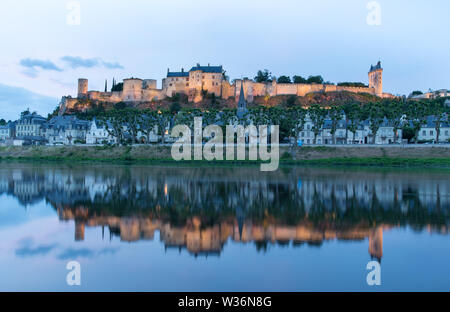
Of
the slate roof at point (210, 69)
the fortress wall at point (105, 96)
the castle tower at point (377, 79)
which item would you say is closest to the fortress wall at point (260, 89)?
the slate roof at point (210, 69)

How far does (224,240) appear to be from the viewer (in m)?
11.5

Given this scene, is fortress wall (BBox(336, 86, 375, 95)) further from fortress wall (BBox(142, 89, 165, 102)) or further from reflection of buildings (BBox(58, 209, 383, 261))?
reflection of buildings (BBox(58, 209, 383, 261))

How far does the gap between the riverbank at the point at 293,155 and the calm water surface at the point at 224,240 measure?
26.5 meters

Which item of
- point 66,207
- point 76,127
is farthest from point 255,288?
point 76,127

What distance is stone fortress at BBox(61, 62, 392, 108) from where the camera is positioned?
106250mm

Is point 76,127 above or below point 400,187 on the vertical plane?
above

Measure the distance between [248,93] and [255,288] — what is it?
100959 millimetres

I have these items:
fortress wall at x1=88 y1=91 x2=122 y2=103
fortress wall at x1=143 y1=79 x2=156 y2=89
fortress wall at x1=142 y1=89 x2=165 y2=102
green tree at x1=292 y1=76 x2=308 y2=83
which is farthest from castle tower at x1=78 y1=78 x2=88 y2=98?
green tree at x1=292 y1=76 x2=308 y2=83

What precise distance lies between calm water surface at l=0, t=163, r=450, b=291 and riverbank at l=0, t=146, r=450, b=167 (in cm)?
2649

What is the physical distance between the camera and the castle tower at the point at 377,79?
381ft

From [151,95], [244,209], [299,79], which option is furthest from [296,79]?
[244,209]

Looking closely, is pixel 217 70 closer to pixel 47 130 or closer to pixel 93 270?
pixel 47 130

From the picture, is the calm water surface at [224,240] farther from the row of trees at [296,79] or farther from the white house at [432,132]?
the row of trees at [296,79]

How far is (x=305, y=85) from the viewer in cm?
11038
